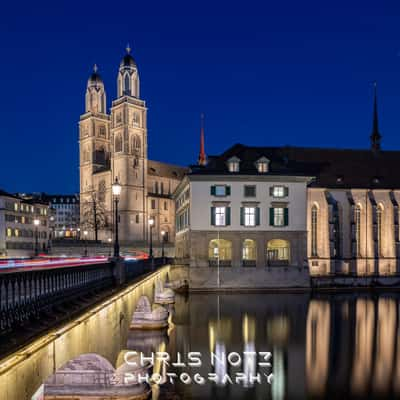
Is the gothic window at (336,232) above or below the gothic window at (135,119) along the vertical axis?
below

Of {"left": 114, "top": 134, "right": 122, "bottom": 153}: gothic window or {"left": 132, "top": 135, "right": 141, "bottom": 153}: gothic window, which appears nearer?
{"left": 114, "top": 134, "right": 122, "bottom": 153}: gothic window

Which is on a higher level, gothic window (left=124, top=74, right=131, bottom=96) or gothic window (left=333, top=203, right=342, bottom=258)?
gothic window (left=124, top=74, right=131, bottom=96)

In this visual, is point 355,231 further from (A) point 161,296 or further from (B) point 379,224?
(A) point 161,296

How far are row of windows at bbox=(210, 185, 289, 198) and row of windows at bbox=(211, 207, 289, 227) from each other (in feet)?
4.93

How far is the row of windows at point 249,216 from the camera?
48.0 meters

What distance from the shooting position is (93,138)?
10388 centimetres

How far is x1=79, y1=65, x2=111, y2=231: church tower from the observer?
102625 millimetres

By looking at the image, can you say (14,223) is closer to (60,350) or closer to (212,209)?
(212,209)

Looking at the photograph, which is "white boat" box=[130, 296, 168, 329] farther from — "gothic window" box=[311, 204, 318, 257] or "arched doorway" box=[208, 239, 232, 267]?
"gothic window" box=[311, 204, 318, 257]

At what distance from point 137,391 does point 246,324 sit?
1720cm

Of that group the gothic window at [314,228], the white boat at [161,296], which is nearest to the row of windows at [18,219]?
the white boat at [161,296]

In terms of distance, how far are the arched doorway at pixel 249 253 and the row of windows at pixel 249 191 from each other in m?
5.20

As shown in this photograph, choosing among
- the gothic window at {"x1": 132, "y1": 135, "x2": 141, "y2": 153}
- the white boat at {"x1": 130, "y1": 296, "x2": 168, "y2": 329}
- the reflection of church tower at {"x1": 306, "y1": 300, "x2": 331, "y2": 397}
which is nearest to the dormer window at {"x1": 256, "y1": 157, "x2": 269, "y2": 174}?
the reflection of church tower at {"x1": 306, "y1": 300, "x2": 331, "y2": 397}

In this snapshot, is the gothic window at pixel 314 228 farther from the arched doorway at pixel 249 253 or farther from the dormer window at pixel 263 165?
the dormer window at pixel 263 165
